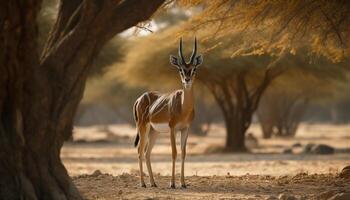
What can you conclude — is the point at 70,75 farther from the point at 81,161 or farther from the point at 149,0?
the point at 81,161

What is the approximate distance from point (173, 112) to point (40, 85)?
13.0 ft

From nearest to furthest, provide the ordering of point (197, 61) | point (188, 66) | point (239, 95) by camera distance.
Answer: point (188, 66)
point (197, 61)
point (239, 95)

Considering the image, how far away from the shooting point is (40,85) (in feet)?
30.1

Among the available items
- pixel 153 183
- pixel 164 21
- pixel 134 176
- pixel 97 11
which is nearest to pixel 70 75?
pixel 97 11

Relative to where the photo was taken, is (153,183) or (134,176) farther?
(134,176)

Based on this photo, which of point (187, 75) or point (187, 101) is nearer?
point (187, 75)

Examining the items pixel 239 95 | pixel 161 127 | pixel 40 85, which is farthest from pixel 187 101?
pixel 239 95

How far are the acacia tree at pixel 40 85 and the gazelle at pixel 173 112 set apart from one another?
2531mm

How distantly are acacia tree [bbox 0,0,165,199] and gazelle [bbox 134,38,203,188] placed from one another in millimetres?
2531

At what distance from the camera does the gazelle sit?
40.9 ft

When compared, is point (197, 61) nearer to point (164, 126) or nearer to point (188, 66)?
point (188, 66)

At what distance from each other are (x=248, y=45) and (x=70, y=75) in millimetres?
6599

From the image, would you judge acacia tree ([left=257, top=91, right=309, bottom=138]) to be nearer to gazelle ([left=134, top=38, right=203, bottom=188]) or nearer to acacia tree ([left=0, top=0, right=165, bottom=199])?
gazelle ([left=134, top=38, right=203, bottom=188])

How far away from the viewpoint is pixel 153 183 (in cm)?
1304
